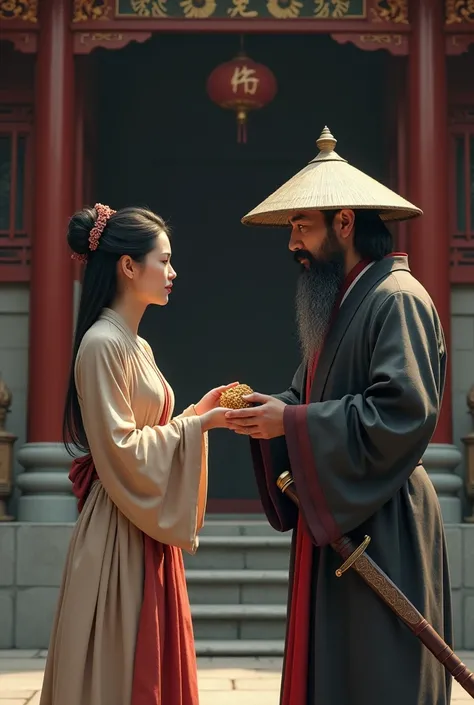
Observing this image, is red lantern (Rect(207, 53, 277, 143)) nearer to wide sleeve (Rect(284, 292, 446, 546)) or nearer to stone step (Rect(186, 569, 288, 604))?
stone step (Rect(186, 569, 288, 604))

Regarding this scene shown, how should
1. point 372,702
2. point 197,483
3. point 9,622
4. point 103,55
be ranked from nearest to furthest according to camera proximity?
point 372,702 → point 197,483 → point 9,622 → point 103,55

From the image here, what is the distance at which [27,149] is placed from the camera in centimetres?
777

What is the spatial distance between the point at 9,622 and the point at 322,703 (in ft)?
13.3

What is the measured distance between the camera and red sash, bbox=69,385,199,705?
3387 mm

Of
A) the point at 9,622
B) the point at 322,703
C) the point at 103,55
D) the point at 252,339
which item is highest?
the point at 103,55

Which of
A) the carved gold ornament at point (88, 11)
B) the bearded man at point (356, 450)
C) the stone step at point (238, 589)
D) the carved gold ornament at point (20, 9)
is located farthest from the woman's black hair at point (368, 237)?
the carved gold ornament at point (20, 9)

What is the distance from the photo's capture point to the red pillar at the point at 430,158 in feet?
24.2

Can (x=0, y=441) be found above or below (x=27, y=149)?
below

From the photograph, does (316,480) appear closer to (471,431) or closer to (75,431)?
(75,431)

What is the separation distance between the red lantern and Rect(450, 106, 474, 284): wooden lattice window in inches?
50.3

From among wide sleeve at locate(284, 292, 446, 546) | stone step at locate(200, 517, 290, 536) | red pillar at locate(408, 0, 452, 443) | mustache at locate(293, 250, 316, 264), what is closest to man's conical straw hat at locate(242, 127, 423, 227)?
mustache at locate(293, 250, 316, 264)

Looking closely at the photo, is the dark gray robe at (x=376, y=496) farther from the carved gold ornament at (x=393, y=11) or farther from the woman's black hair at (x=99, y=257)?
the carved gold ornament at (x=393, y=11)

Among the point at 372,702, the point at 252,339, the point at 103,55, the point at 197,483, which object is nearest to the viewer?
the point at 372,702

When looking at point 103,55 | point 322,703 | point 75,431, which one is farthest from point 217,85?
point 322,703
